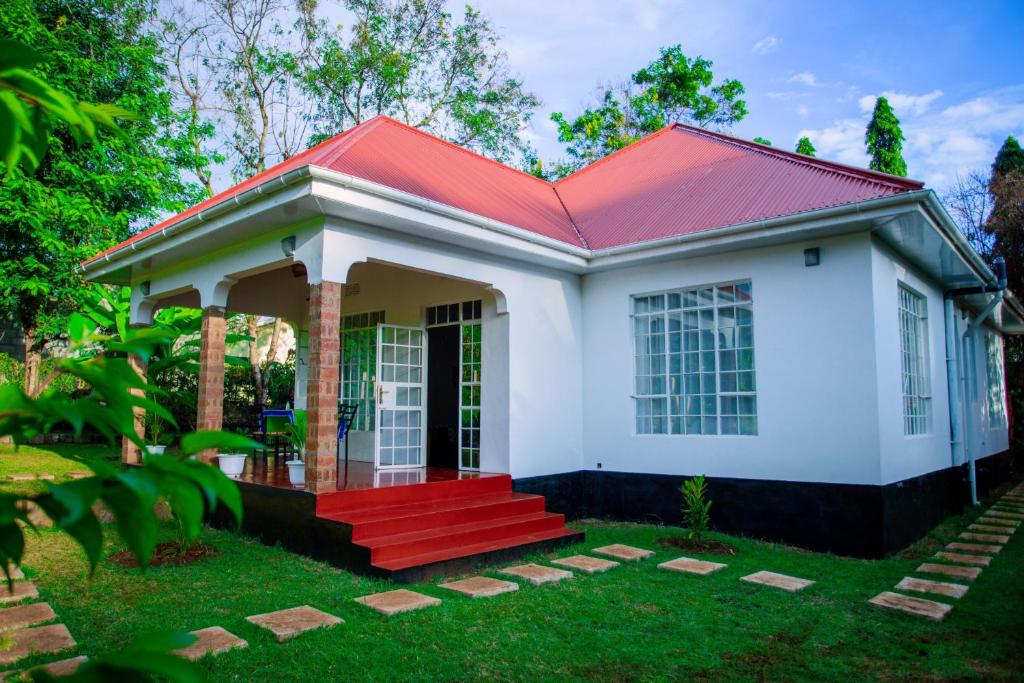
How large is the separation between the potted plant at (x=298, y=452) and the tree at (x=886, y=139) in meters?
19.5

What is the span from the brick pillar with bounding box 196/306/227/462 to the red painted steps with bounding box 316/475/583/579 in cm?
251

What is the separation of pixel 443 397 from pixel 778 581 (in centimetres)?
521

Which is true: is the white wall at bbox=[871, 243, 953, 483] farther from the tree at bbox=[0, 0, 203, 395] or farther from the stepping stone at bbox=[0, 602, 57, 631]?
the tree at bbox=[0, 0, 203, 395]

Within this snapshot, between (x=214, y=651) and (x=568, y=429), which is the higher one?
(x=568, y=429)

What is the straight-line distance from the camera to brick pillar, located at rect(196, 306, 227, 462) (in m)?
7.83

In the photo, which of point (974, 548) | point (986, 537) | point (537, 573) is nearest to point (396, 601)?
point (537, 573)

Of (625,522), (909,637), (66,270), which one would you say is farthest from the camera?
(66,270)

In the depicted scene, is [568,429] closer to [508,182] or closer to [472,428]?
[472,428]

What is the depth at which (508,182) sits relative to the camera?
34.7 feet

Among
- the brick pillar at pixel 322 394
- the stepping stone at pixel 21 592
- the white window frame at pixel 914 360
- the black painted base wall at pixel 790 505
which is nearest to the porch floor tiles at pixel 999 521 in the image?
the black painted base wall at pixel 790 505

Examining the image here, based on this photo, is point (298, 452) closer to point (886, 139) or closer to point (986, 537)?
point (986, 537)

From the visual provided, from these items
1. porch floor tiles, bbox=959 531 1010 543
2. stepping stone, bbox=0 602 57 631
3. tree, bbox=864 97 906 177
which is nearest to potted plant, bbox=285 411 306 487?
stepping stone, bbox=0 602 57 631

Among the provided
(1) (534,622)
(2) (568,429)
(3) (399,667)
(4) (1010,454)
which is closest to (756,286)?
(2) (568,429)

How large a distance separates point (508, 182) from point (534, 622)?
7.51 meters
